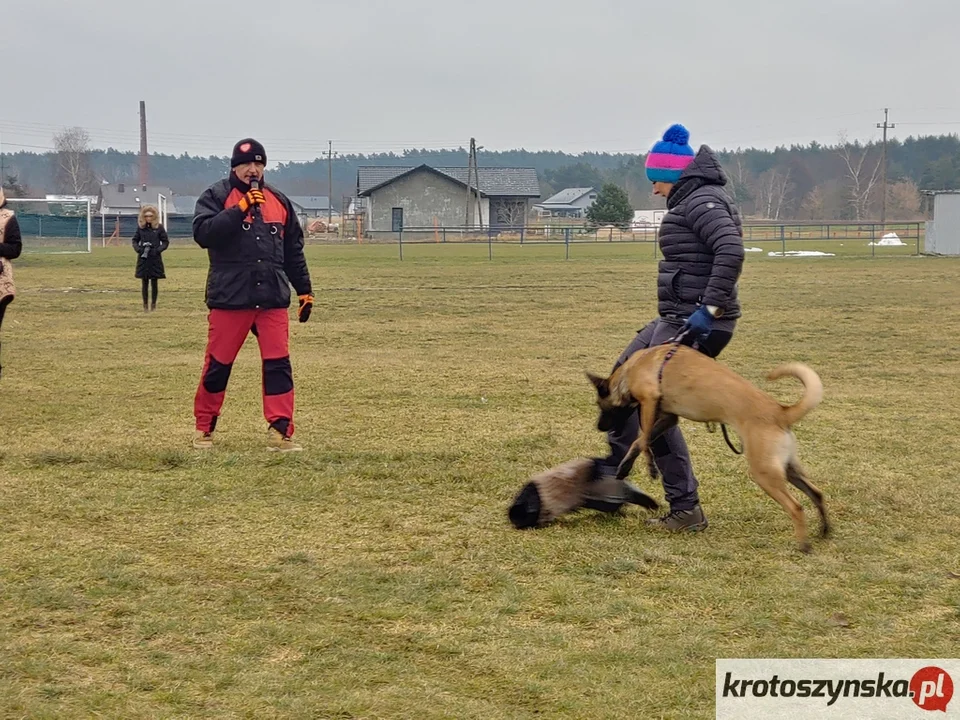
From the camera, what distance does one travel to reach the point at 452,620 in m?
4.43

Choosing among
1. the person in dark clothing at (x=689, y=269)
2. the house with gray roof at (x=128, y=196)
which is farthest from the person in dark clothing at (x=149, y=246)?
the house with gray roof at (x=128, y=196)

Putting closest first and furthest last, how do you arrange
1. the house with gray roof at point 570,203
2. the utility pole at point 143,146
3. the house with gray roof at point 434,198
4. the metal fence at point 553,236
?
the metal fence at point 553,236, the house with gray roof at point 434,198, the utility pole at point 143,146, the house with gray roof at point 570,203

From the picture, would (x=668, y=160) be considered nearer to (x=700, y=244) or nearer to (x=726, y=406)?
(x=700, y=244)

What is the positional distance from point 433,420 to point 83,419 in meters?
2.59

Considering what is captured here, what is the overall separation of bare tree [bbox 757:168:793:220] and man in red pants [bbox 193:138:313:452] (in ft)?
368

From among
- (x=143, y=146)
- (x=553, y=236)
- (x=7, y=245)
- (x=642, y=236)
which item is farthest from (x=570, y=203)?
(x=7, y=245)

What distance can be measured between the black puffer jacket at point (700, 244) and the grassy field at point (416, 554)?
1.14 meters

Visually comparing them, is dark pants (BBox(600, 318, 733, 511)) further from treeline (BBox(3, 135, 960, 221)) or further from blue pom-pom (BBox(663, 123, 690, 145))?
treeline (BBox(3, 135, 960, 221))

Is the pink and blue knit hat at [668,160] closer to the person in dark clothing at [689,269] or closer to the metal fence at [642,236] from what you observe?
the person in dark clothing at [689,269]

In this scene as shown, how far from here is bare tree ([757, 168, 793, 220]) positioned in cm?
11912

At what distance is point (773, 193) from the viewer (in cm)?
12288

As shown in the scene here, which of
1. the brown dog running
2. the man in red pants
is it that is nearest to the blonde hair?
the man in red pants

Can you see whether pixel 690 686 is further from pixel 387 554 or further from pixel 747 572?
pixel 387 554

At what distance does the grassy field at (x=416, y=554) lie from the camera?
12.7ft
